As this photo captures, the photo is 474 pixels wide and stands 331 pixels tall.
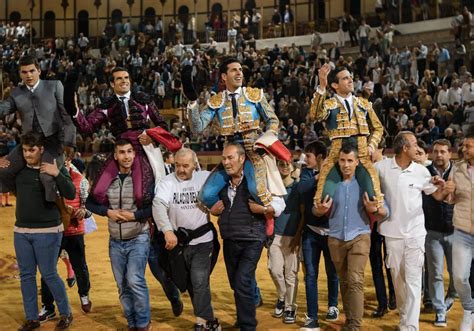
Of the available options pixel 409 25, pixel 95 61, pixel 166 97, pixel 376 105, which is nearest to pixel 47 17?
pixel 95 61

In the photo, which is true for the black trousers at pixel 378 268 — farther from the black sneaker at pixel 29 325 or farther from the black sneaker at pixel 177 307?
the black sneaker at pixel 29 325

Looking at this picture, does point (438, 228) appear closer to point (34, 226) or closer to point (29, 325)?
point (34, 226)

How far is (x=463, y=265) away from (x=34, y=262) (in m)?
3.88

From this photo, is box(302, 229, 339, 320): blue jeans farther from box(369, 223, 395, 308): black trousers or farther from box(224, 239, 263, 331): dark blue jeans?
box(224, 239, 263, 331): dark blue jeans

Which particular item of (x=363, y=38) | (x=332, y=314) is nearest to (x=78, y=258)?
(x=332, y=314)

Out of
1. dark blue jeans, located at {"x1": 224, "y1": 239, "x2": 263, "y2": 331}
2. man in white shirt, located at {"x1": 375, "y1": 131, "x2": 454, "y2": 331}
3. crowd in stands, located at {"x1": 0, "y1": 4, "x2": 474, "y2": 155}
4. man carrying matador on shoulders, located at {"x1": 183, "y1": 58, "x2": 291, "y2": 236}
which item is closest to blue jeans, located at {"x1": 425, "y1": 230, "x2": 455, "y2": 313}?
man in white shirt, located at {"x1": 375, "y1": 131, "x2": 454, "y2": 331}

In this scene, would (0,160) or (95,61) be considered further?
(95,61)

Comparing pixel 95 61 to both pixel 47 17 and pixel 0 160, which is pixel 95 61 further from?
pixel 0 160

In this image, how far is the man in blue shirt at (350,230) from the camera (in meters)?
6.38

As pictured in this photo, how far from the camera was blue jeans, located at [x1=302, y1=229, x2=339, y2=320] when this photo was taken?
6855 millimetres

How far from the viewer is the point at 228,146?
6.35 metres

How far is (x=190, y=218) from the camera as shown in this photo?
6.50m

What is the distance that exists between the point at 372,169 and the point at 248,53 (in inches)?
772

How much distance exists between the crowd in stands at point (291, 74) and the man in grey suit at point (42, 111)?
28.3ft
